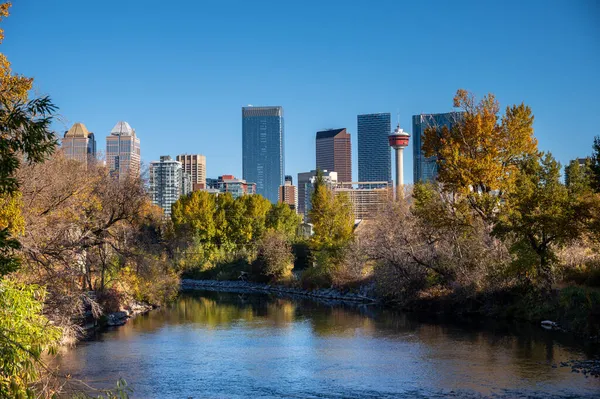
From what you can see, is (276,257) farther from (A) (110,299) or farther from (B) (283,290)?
(A) (110,299)

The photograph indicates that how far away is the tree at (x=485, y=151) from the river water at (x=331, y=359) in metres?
7.02

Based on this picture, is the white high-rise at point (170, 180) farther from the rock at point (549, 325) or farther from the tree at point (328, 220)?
the rock at point (549, 325)

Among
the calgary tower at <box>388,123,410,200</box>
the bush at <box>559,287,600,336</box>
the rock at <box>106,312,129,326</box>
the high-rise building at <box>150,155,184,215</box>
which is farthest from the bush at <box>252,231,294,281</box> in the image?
the calgary tower at <box>388,123,410,200</box>

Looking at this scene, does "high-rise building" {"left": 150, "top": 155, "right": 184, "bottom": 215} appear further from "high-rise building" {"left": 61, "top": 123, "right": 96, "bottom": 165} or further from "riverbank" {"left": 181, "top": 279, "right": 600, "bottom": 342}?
"riverbank" {"left": 181, "top": 279, "right": 600, "bottom": 342}

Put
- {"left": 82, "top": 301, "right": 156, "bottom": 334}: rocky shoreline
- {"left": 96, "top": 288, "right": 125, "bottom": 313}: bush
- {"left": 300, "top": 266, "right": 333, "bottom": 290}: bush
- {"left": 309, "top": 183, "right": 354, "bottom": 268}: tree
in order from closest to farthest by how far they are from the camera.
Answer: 1. {"left": 82, "top": 301, "right": 156, "bottom": 334}: rocky shoreline
2. {"left": 96, "top": 288, "right": 125, "bottom": 313}: bush
3. {"left": 300, "top": 266, "right": 333, "bottom": 290}: bush
4. {"left": 309, "top": 183, "right": 354, "bottom": 268}: tree

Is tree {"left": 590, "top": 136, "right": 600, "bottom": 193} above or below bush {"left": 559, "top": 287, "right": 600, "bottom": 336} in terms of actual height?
above

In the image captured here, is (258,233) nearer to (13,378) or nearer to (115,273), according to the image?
(115,273)

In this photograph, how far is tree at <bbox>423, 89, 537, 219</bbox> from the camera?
34.1 meters

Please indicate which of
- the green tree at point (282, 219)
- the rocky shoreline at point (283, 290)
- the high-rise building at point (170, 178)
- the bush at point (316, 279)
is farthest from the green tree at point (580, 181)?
the high-rise building at point (170, 178)

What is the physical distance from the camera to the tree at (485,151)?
3409cm

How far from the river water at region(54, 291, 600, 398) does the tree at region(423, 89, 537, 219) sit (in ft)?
23.0

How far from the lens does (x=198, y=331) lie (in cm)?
3272

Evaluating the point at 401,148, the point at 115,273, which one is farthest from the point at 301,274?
the point at 401,148

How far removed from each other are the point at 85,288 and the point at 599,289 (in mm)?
26293
